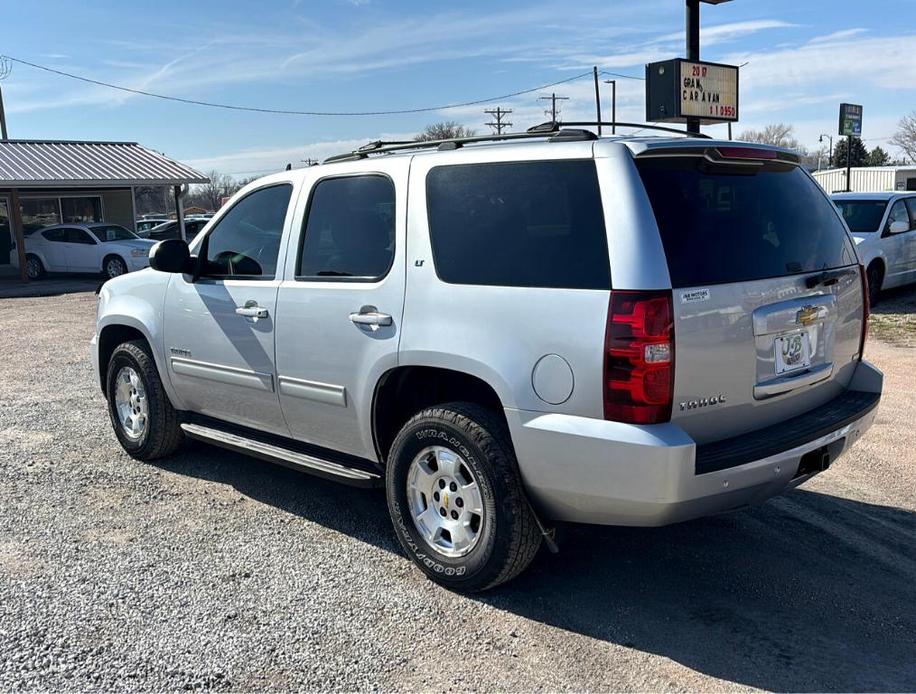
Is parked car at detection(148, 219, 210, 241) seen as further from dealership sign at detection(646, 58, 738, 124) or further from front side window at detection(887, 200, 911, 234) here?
front side window at detection(887, 200, 911, 234)

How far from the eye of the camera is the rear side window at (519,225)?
340 cm

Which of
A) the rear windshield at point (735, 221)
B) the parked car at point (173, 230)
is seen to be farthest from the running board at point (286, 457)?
the parked car at point (173, 230)

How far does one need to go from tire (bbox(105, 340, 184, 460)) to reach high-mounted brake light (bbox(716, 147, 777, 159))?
3.83 meters

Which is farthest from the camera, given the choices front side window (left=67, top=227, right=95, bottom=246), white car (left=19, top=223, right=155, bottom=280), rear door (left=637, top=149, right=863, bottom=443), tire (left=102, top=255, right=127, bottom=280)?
front side window (left=67, top=227, right=95, bottom=246)

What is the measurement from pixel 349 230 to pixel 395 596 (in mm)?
1850

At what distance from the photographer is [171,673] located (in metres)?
3.24

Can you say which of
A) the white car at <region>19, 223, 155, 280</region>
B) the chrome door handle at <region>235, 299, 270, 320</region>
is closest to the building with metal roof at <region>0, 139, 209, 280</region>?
the white car at <region>19, 223, 155, 280</region>

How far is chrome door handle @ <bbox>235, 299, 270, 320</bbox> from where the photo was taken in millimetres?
4605

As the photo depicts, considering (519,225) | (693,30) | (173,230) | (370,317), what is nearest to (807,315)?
(519,225)

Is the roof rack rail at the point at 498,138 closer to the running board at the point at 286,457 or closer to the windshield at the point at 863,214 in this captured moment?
the running board at the point at 286,457

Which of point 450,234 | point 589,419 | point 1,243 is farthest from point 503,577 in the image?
point 1,243

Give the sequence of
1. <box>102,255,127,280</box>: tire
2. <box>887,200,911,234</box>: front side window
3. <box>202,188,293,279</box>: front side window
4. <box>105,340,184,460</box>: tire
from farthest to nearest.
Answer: <box>102,255,127,280</box>: tire
<box>887,200,911,234</box>: front side window
<box>105,340,184,460</box>: tire
<box>202,188,293,279</box>: front side window

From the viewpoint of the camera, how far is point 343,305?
420cm

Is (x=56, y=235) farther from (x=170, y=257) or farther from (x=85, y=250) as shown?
(x=170, y=257)
